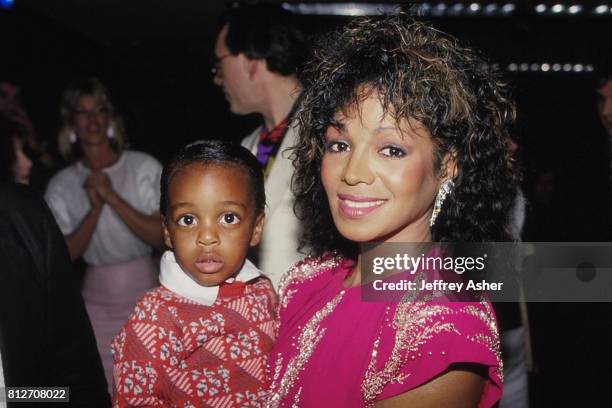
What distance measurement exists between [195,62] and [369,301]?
8258mm

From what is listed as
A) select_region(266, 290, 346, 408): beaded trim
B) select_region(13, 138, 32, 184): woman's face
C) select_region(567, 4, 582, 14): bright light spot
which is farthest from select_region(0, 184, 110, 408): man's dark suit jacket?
select_region(567, 4, 582, 14): bright light spot

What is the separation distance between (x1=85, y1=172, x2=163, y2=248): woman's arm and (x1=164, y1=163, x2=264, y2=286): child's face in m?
1.32

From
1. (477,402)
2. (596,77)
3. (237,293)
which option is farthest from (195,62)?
(477,402)

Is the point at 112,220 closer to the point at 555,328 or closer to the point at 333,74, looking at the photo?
the point at 333,74

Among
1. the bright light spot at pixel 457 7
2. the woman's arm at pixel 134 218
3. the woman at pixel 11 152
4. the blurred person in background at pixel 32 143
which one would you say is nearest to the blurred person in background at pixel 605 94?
the woman's arm at pixel 134 218

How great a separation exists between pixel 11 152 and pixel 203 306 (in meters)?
0.85

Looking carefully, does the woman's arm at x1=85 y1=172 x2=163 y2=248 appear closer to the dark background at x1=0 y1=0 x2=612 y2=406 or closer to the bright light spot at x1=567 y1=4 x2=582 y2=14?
the dark background at x1=0 y1=0 x2=612 y2=406

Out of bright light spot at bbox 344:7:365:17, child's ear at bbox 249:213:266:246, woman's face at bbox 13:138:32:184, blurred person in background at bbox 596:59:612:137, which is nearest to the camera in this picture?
child's ear at bbox 249:213:266:246

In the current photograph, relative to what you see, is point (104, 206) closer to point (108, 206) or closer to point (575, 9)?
point (108, 206)

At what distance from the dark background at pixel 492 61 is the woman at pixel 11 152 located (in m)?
1.13

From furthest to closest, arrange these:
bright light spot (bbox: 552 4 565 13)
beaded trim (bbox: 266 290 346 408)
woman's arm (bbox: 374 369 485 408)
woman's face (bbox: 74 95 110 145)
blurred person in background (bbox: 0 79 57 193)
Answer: bright light spot (bbox: 552 4 565 13) → blurred person in background (bbox: 0 79 57 193) → woman's face (bbox: 74 95 110 145) → beaded trim (bbox: 266 290 346 408) → woman's arm (bbox: 374 369 485 408)

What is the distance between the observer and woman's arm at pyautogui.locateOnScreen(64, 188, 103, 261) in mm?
2748

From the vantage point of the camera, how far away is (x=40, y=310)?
1344 millimetres

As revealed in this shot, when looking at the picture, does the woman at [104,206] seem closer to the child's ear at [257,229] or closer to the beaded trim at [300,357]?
the child's ear at [257,229]
